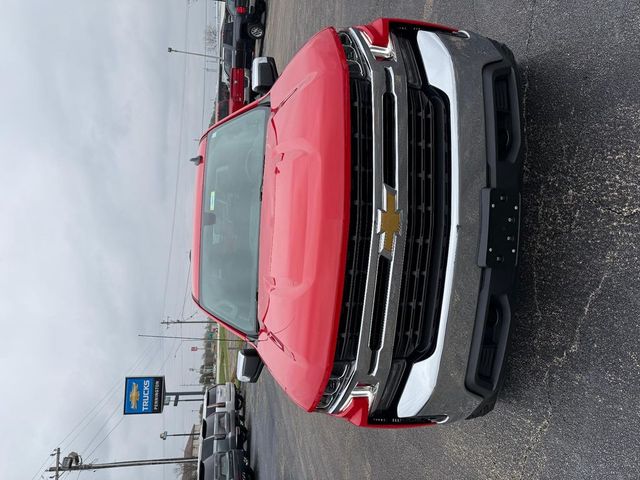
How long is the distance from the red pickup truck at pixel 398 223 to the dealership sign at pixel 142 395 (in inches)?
608

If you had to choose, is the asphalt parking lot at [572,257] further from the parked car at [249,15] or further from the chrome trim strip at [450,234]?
the parked car at [249,15]

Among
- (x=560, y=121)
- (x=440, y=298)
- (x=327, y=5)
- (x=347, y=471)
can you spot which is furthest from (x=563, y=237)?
(x=327, y=5)

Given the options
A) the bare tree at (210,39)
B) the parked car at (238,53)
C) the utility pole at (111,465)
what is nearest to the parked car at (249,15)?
the parked car at (238,53)

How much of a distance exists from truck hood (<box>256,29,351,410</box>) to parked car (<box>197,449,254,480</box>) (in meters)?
9.81

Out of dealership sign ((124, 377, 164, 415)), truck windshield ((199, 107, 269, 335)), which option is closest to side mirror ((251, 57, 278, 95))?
truck windshield ((199, 107, 269, 335))

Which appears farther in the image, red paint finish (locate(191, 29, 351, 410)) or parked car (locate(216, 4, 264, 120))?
parked car (locate(216, 4, 264, 120))

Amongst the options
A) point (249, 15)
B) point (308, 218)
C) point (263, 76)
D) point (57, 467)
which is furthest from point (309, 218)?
point (57, 467)

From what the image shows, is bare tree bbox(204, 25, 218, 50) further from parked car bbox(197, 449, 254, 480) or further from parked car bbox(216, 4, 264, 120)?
parked car bbox(197, 449, 254, 480)

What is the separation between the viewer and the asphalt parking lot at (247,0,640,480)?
241cm

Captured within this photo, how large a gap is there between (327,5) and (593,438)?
7062mm

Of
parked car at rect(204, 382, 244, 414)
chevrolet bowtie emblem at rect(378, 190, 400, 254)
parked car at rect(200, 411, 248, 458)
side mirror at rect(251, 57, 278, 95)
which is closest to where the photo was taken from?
chevrolet bowtie emblem at rect(378, 190, 400, 254)

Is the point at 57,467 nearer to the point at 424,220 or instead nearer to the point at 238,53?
the point at 238,53

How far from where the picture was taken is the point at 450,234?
2459 mm

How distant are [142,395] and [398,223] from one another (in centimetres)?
1637
